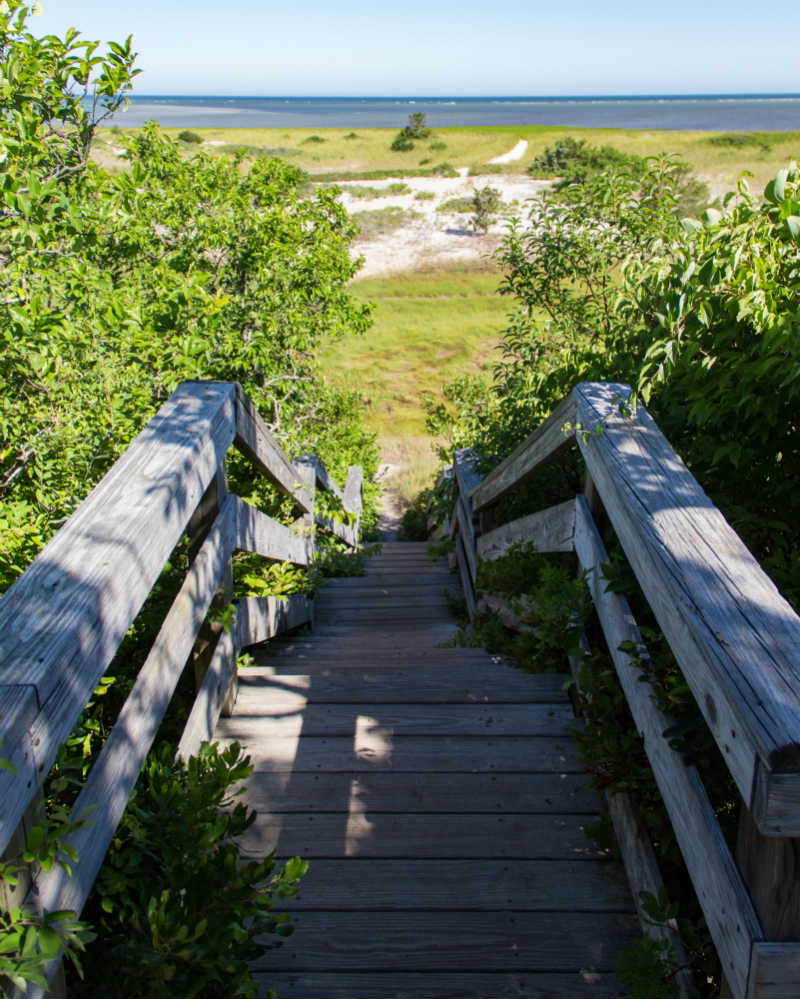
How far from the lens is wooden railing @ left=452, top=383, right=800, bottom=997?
1.08 m

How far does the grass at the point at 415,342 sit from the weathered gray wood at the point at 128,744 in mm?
11502

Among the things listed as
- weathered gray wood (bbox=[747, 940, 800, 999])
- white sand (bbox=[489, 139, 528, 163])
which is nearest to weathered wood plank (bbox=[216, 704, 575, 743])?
weathered gray wood (bbox=[747, 940, 800, 999])

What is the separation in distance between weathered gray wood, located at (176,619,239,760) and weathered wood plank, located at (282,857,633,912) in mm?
502

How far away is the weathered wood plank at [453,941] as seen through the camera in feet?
5.86

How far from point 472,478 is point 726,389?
311 centimetres

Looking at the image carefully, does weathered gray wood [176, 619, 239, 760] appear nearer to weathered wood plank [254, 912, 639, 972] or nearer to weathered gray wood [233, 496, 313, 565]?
weathered gray wood [233, 496, 313, 565]

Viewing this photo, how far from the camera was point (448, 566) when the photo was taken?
7.37 metres

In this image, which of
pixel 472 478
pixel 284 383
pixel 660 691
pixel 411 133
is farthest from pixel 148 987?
pixel 411 133

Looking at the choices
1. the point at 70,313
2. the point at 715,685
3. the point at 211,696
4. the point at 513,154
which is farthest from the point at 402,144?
the point at 715,685

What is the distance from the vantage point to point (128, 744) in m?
1.61

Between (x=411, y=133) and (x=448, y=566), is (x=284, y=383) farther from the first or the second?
(x=411, y=133)

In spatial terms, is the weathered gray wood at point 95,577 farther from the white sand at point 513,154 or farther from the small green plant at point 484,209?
the white sand at point 513,154

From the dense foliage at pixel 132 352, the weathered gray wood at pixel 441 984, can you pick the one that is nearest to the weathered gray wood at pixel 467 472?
the dense foliage at pixel 132 352

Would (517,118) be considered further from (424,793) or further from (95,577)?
(95,577)
